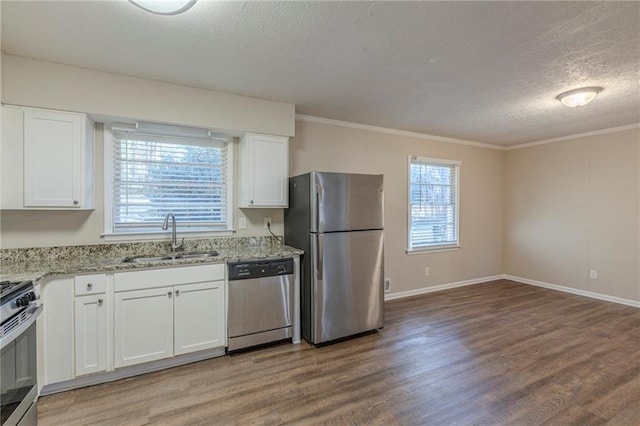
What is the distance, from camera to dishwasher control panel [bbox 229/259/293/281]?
2738 mm

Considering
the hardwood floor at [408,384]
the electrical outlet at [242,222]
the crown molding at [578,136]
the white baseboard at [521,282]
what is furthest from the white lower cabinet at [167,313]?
the crown molding at [578,136]

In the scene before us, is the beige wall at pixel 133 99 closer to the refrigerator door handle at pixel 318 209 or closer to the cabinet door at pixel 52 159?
the cabinet door at pixel 52 159

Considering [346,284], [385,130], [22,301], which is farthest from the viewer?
[385,130]

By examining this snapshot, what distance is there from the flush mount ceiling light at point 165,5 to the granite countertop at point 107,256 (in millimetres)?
1775

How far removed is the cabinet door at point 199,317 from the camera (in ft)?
8.34

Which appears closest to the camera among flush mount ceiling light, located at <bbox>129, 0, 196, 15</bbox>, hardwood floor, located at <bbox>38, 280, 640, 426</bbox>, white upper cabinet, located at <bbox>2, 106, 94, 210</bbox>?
flush mount ceiling light, located at <bbox>129, 0, 196, 15</bbox>

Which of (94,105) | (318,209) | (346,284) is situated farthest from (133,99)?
(346,284)

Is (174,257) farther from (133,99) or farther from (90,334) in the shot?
(133,99)

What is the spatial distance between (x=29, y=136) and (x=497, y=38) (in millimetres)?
3460

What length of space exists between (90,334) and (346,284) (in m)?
2.16

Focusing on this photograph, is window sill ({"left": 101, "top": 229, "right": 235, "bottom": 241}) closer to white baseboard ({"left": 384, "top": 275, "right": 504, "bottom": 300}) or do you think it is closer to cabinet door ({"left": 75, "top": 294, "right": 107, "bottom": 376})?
cabinet door ({"left": 75, "top": 294, "right": 107, "bottom": 376})

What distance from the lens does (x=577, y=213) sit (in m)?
4.62

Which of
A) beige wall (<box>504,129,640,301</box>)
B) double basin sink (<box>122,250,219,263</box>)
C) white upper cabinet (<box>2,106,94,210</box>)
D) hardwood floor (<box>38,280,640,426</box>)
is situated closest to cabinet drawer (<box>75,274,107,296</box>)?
double basin sink (<box>122,250,219,263</box>)

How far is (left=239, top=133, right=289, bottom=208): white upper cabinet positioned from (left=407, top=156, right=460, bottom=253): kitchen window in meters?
2.17
